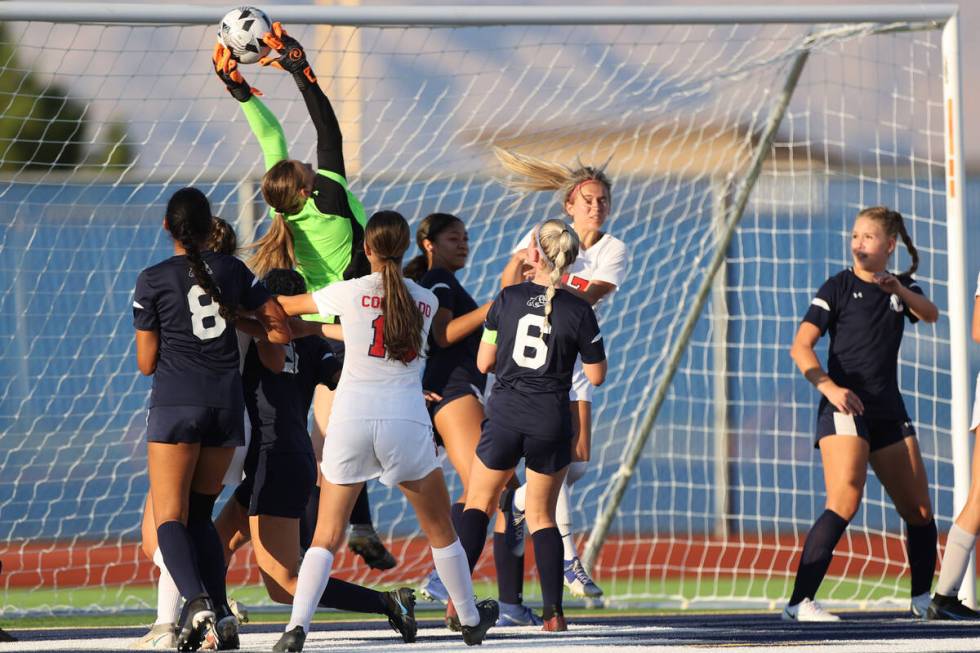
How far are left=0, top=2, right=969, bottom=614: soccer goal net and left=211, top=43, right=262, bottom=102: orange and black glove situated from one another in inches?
41.9

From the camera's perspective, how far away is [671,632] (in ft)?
20.9

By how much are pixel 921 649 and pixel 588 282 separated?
2480 mm

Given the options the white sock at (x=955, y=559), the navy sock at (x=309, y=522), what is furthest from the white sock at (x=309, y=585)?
the white sock at (x=955, y=559)

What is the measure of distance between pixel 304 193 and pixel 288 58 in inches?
23.1

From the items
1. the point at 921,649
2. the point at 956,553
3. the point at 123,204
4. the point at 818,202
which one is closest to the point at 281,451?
the point at 921,649

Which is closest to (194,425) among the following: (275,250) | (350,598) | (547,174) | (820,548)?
(350,598)

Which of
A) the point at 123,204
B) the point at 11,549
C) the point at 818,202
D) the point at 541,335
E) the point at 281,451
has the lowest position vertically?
the point at 11,549

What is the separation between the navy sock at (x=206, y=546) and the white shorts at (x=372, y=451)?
20.7 inches

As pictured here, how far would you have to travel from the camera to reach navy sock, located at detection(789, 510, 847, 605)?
6676 millimetres

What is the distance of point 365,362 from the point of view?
17.7 feet

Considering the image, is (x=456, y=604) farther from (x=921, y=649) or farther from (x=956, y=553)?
(x=956, y=553)

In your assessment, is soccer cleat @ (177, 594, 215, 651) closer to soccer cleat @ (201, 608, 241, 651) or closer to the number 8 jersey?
soccer cleat @ (201, 608, 241, 651)

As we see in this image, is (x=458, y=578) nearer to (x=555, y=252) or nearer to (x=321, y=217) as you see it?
(x=555, y=252)

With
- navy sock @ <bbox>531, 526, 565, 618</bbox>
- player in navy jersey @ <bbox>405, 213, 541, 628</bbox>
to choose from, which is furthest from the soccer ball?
navy sock @ <bbox>531, 526, 565, 618</bbox>
